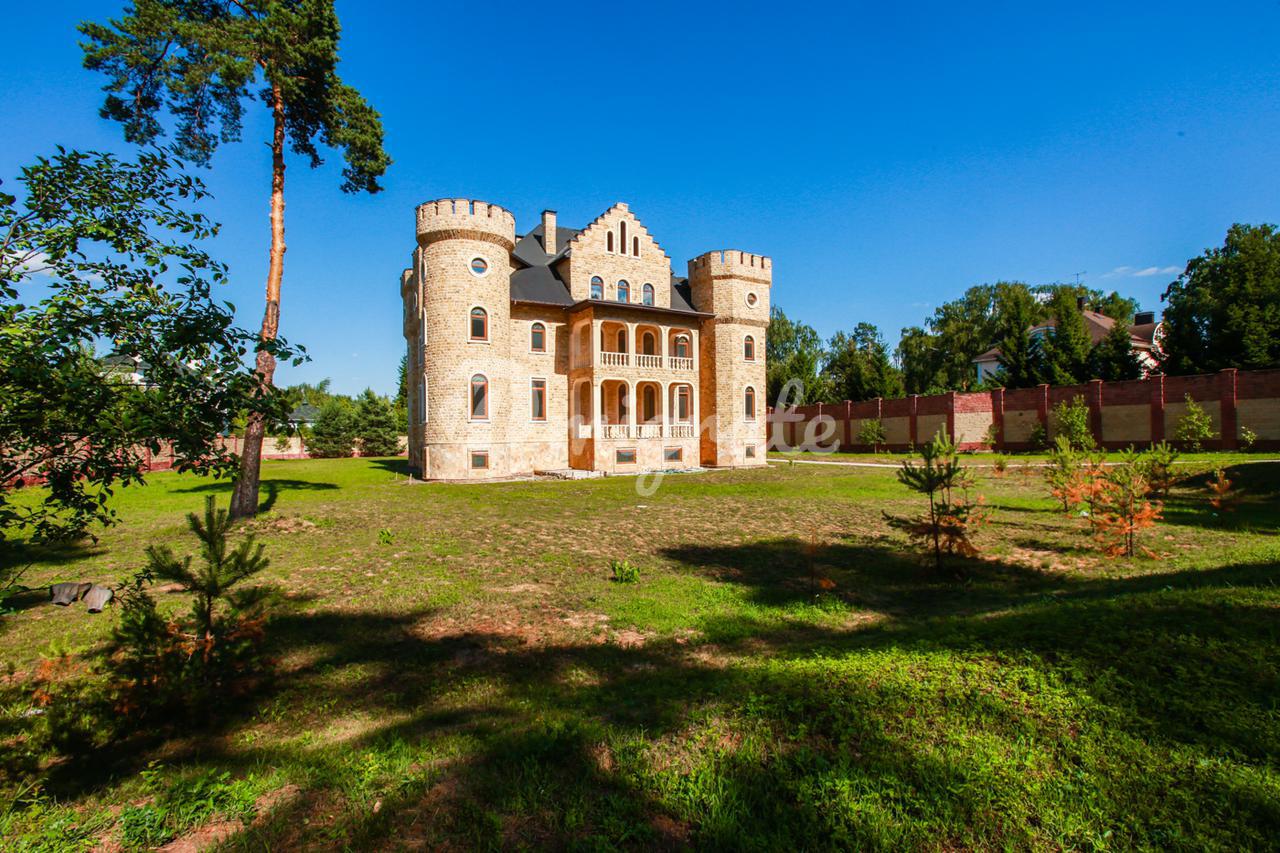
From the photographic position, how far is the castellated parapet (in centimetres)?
2530

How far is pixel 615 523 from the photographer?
1430 cm

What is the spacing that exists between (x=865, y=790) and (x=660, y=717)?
64.4 inches

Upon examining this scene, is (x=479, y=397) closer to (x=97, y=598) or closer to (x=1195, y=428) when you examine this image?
(x=97, y=598)

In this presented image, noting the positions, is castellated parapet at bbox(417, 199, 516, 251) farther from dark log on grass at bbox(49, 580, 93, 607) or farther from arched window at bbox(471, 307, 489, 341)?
dark log on grass at bbox(49, 580, 93, 607)

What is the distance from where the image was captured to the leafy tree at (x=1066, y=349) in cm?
3812

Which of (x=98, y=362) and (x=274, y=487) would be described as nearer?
(x=98, y=362)

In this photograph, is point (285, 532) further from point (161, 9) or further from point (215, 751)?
point (161, 9)

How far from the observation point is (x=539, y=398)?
28.4m

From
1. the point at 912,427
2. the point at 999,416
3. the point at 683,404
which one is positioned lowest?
the point at 912,427

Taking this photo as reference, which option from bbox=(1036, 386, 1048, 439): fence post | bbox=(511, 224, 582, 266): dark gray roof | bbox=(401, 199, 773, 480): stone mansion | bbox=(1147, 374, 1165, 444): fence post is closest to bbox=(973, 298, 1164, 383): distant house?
bbox=(1036, 386, 1048, 439): fence post

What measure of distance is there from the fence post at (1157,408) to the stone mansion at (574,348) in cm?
2122

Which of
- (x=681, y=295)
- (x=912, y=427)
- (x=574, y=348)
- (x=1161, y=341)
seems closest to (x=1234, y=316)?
(x=1161, y=341)

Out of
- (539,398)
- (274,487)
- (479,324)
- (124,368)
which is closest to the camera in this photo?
(124,368)

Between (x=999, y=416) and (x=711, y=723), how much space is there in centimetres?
4150
